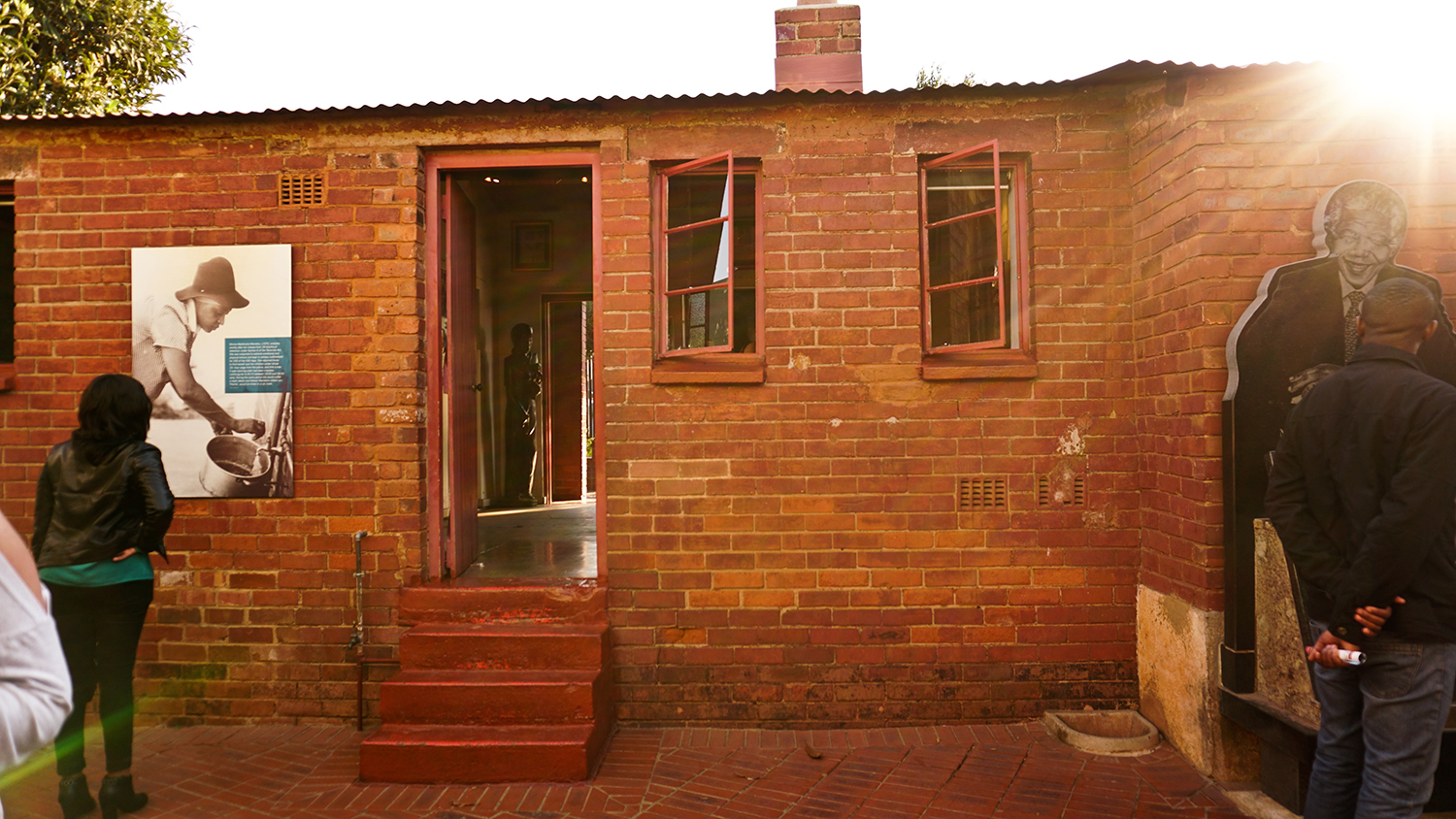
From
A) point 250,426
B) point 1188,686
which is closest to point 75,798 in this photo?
point 250,426

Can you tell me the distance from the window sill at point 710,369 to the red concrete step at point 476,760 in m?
1.96

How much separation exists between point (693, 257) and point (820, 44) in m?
2.19

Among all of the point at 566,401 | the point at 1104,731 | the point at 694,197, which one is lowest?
the point at 1104,731

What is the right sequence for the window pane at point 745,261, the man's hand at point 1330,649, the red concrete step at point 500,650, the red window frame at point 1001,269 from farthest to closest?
the window pane at point 745,261 → the red window frame at point 1001,269 → the red concrete step at point 500,650 → the man's hand at point 1330,649

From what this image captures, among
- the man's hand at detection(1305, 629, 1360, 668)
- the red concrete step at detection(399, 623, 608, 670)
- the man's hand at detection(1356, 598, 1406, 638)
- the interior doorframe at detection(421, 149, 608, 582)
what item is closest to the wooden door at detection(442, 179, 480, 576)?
the interior doorframe at detection(421, 149, 608, 582)

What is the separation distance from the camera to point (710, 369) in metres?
4.51

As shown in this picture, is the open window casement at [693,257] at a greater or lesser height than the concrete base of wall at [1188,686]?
greater

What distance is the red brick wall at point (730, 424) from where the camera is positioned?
4.45 m

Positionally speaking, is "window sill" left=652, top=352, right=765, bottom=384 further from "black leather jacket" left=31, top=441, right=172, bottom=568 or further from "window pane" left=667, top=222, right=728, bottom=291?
"black leather jacket" left=31, top=441, right=172, bottom=568

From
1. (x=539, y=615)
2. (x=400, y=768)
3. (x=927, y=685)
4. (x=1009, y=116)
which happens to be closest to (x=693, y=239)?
(x=1009, y=116)

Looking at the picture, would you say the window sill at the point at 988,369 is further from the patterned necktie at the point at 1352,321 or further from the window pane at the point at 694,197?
the window pane at the point at 694,197

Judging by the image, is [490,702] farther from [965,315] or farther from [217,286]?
[965,315]

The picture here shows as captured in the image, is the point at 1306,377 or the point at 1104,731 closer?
the point at 1306,377

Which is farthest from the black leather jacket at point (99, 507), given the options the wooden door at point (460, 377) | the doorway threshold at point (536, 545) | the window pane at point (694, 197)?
the window pane at point (694, 197)
